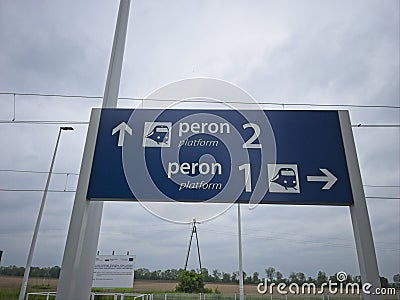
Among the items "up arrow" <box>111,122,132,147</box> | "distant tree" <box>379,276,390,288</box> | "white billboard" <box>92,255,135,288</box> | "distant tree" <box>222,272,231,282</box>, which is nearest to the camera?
"distant tree" <box>379,276,390,288</box>

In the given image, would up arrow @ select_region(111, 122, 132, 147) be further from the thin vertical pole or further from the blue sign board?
the thin vertical pole

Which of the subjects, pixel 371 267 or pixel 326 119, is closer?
pixel 371 267

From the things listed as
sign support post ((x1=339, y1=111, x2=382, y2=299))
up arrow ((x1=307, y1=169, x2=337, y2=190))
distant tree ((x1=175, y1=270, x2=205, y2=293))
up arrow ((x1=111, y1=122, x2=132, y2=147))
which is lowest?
distant tree ((x1=175, y1=270, x2=205, y2=293))

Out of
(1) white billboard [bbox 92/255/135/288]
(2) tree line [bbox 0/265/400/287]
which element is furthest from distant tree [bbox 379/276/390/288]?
(1) white billboard [bbox 92/255/135/288]

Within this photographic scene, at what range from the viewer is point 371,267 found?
1.61m

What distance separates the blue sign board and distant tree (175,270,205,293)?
480 cm

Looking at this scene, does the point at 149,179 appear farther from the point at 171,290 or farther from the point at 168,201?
the point at 171,290

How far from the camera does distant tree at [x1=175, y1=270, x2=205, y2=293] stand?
20.0 ft

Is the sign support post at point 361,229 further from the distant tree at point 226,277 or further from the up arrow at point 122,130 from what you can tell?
the distant tree at point 226,277

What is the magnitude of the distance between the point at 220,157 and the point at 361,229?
963 mm

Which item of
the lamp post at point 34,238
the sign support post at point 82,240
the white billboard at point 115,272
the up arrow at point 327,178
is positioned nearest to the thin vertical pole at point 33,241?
the lamp post at point 34,238

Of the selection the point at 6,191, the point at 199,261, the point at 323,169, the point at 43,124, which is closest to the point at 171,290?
the point at 199,261

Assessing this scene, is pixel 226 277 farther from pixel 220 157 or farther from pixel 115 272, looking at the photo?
pixel 220 157

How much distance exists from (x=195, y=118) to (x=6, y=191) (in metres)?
3.50
